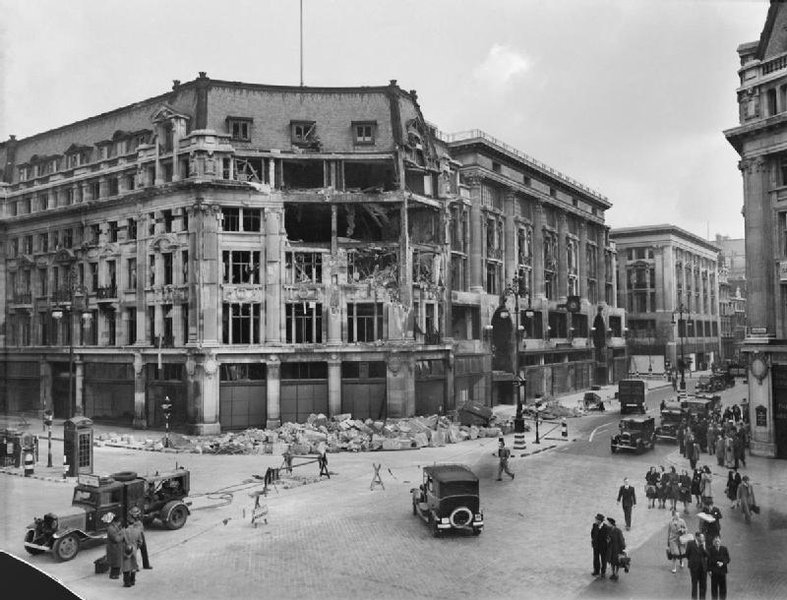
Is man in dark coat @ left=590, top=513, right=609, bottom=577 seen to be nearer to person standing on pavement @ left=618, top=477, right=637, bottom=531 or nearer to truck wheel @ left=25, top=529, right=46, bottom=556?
person standing on pavement @ left=618, top=477, right=637, bottom=531

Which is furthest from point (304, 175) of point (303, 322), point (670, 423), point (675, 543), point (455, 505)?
point (675, 543)

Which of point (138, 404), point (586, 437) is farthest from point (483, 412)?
point (138, 404)

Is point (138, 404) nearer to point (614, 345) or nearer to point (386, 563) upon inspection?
point (386, 563)

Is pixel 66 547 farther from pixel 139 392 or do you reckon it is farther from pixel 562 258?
pixel 562 258

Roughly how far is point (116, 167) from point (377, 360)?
75.8 feet

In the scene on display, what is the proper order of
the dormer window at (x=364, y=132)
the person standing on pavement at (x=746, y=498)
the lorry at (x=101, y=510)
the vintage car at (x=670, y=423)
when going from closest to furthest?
the lorry at (x=101, y=510) → the person standing on pavement at (x=746, y=498) → the vintage car at (x=670, y=423) → the dormer window at (x=364, y=132)

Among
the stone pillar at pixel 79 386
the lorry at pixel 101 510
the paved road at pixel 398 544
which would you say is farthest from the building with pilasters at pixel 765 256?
the stone pillar at pixel 79 386

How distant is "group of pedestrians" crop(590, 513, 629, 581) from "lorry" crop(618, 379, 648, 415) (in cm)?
3824

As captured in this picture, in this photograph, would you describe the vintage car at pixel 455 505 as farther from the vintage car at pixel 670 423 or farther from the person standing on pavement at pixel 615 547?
the vintage car at pixel 670 423

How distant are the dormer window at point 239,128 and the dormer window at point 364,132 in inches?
287

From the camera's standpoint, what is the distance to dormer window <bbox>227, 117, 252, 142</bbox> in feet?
153

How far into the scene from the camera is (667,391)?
229 feet

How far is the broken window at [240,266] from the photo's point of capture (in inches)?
1828

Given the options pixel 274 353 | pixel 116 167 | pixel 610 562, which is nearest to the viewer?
pixel 610 562
